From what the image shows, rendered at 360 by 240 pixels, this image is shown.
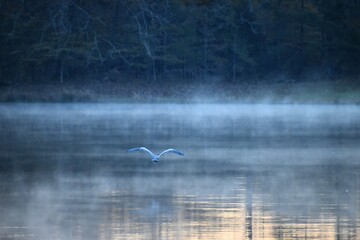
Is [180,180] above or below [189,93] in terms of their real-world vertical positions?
below

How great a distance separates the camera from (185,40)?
52500 millimetres

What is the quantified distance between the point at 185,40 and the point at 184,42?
0.62 ft

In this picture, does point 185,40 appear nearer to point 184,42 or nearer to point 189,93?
point 184,42

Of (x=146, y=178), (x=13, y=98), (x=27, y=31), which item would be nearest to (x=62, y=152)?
(x=146, y=178)

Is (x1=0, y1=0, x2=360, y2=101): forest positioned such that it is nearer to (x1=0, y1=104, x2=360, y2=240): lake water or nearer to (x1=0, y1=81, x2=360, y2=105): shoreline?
(x1=0, y1=81, x2=360, y2=105): shoreline

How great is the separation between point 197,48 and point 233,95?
25.1 feet

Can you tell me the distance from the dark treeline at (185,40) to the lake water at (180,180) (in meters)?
20.7

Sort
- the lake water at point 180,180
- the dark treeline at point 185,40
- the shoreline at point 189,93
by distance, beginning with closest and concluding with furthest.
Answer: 1. the lake water at point 180,180
2. the shoreline at point 189,93
3. the dark treeline at point 185,40

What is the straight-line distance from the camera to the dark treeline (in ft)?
165

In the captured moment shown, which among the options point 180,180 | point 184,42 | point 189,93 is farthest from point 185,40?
point 180,180

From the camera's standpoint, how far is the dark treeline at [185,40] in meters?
50.2

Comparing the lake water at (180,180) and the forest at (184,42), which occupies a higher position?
the forest at (184,42)

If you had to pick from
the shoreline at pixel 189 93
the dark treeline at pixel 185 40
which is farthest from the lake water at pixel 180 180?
the dark treeline at pixel 185 40

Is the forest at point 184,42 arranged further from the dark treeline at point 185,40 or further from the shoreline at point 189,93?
the shoreline at point 189,93
